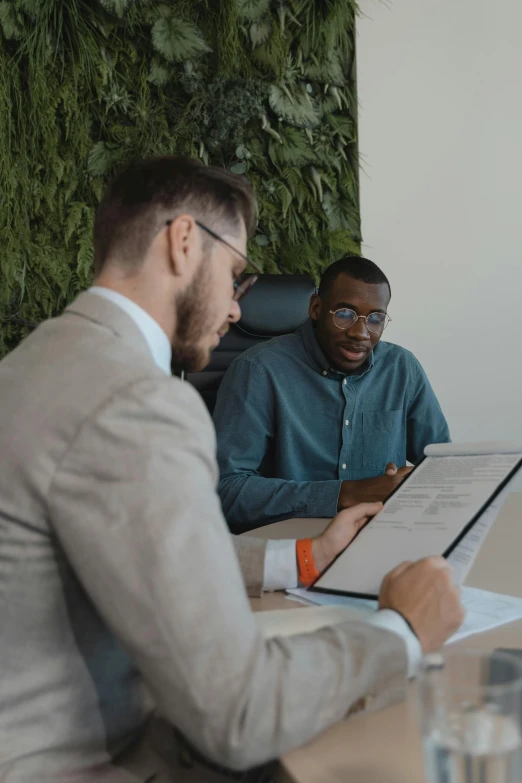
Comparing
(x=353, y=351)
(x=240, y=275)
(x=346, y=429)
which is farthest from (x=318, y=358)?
(x=240, y=275)

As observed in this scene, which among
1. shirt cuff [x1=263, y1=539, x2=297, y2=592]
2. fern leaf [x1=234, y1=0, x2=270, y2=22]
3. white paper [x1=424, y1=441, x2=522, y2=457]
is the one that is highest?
fern leaf [x1=234, y1=0, x2=270, y2=22]

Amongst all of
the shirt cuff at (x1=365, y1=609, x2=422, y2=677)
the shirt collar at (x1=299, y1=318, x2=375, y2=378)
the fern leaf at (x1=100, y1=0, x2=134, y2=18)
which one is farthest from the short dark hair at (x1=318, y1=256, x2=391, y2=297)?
the fern leaf at (x1=100, y1=0, x2=134, y2=18)

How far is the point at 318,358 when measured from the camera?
2238 mm

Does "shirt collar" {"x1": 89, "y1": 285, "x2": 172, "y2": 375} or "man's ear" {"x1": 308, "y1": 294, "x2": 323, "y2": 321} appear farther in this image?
"man's ear" {"x1": 308, "y1": 294, "x2": 323, "y2": 321}

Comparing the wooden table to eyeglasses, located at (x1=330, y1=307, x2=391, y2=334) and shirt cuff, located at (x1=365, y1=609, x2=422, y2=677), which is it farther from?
eyeglasses, located at (x1=330, y1=307, x2=391, y2=334)

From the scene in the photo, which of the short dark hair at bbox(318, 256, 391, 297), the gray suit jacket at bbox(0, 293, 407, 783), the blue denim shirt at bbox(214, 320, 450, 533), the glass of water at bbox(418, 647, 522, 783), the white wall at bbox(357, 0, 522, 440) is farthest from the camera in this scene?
the white wall at bbox(357, 0, 522, 440)

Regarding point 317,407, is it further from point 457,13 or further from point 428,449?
point 457,13

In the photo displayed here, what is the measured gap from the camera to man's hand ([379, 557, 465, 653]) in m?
0.87

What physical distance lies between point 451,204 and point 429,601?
9.29 feet

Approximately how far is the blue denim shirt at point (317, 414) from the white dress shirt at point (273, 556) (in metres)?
0.74

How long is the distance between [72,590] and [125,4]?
2.95 m

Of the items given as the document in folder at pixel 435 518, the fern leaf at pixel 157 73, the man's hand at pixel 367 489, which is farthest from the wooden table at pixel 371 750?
the fern leaf at pixel 157 73

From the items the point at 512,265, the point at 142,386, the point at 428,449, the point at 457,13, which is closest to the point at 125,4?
the point at 457,13

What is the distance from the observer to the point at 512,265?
3.44 metres
